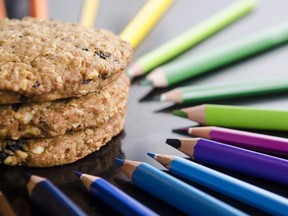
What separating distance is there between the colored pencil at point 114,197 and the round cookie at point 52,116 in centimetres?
8

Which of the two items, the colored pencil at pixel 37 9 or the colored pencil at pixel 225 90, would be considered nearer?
the colored pencil at pixel 225 90

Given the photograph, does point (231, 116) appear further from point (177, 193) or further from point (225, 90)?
point (177, 193)

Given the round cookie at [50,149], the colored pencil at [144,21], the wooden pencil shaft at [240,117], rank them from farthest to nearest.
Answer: the colored pencil at [144,21] → the wooden pencil shaft at [240,117] → the round cookie at [50,149]

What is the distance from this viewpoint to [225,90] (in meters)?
1.05

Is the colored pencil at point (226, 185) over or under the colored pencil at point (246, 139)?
under

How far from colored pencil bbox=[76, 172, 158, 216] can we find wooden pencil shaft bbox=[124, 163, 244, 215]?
0.14ft

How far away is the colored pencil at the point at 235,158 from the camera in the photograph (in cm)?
76

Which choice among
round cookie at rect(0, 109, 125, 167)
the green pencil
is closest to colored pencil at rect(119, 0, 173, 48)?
the green pencil

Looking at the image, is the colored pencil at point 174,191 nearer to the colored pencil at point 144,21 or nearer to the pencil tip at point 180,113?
the pencil tip at point 180,113

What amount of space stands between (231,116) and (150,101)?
19 cm

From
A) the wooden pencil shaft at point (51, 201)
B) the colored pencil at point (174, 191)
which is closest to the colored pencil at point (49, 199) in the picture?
the wooden pencil shaft at point (51, 201)

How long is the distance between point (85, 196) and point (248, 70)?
1.97 ft

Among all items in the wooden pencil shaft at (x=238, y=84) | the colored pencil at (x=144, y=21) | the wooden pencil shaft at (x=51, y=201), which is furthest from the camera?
the colored pencil at (x=144, y=21)

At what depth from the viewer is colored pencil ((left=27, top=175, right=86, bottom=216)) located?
26.2 inches
